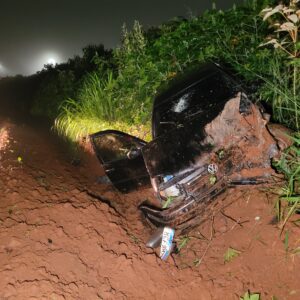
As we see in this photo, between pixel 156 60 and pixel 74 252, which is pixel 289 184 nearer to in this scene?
pixel 74 252

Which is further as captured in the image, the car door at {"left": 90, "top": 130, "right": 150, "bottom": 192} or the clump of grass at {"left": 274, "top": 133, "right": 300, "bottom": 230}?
the car door at {"left": 90, "top": 130, "right": 150, "bottom": 192}

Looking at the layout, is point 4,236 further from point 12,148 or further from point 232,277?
point 12,148

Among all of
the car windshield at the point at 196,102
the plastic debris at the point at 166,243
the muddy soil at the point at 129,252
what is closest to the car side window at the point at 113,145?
the car windshield at the point at 196,102

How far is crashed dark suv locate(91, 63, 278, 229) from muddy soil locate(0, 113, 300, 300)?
249mm

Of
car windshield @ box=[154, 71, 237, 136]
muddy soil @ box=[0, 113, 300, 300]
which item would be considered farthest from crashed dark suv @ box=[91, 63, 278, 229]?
muddy soil @ box=[0, 113, 300, 300]

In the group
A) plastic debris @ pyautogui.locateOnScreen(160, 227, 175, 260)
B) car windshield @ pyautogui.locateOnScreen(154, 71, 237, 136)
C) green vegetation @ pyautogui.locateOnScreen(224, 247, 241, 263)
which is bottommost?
green vegetation @ pyautogui.locateOnScreen(224, 247, 241, 263)

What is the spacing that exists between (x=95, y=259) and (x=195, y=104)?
6.31ft

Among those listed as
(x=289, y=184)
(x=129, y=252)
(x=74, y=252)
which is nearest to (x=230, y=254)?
(x=289, y=184)

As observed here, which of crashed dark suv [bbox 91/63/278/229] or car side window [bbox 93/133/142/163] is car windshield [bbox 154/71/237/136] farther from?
car side window [bbox 93/133/142/163]

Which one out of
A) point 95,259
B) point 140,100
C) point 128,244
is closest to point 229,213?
point 128,244

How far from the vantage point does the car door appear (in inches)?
139

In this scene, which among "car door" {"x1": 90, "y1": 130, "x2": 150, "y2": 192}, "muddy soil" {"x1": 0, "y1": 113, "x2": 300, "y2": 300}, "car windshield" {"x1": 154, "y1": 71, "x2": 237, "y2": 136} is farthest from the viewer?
"car door" {"x1": 90, "y1": 130, "x2": 150, "y2": 192}

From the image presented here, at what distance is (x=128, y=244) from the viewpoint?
3232mm

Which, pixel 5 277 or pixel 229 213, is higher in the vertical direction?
pixel 5 277
